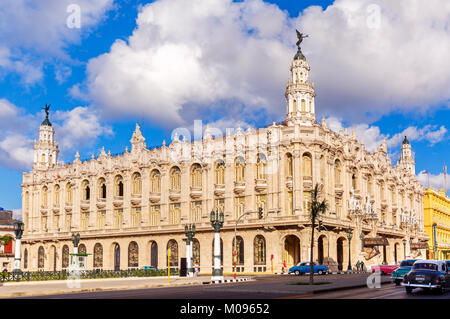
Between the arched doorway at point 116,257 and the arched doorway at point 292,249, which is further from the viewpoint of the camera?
the arched doorway at point 116,257

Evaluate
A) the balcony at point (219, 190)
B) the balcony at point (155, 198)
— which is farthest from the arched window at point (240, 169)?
the balcony at point (155, 198)

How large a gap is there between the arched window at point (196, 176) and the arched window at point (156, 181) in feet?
19.8

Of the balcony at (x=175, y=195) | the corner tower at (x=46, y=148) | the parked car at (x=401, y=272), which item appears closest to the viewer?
the parked car at (x=401, y=272)

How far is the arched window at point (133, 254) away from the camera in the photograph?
78062mm

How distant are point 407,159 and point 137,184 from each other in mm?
56777

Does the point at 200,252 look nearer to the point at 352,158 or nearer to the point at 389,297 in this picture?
the point at 352,158

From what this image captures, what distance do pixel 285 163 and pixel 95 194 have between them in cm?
3257

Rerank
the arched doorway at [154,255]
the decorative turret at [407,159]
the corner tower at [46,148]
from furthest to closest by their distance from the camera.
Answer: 1. the decorative turret at [407,159]
2. the corner tower at [46,148]
3. the arched doorway at [154,255]

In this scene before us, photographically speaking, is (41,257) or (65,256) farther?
(41,257)

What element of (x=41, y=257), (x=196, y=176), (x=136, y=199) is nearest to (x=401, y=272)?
(x=196, y=176)

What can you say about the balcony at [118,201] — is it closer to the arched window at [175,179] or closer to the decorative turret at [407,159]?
the arched window at [175,179]

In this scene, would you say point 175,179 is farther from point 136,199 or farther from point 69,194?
point 69,194

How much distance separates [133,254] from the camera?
258 ft
